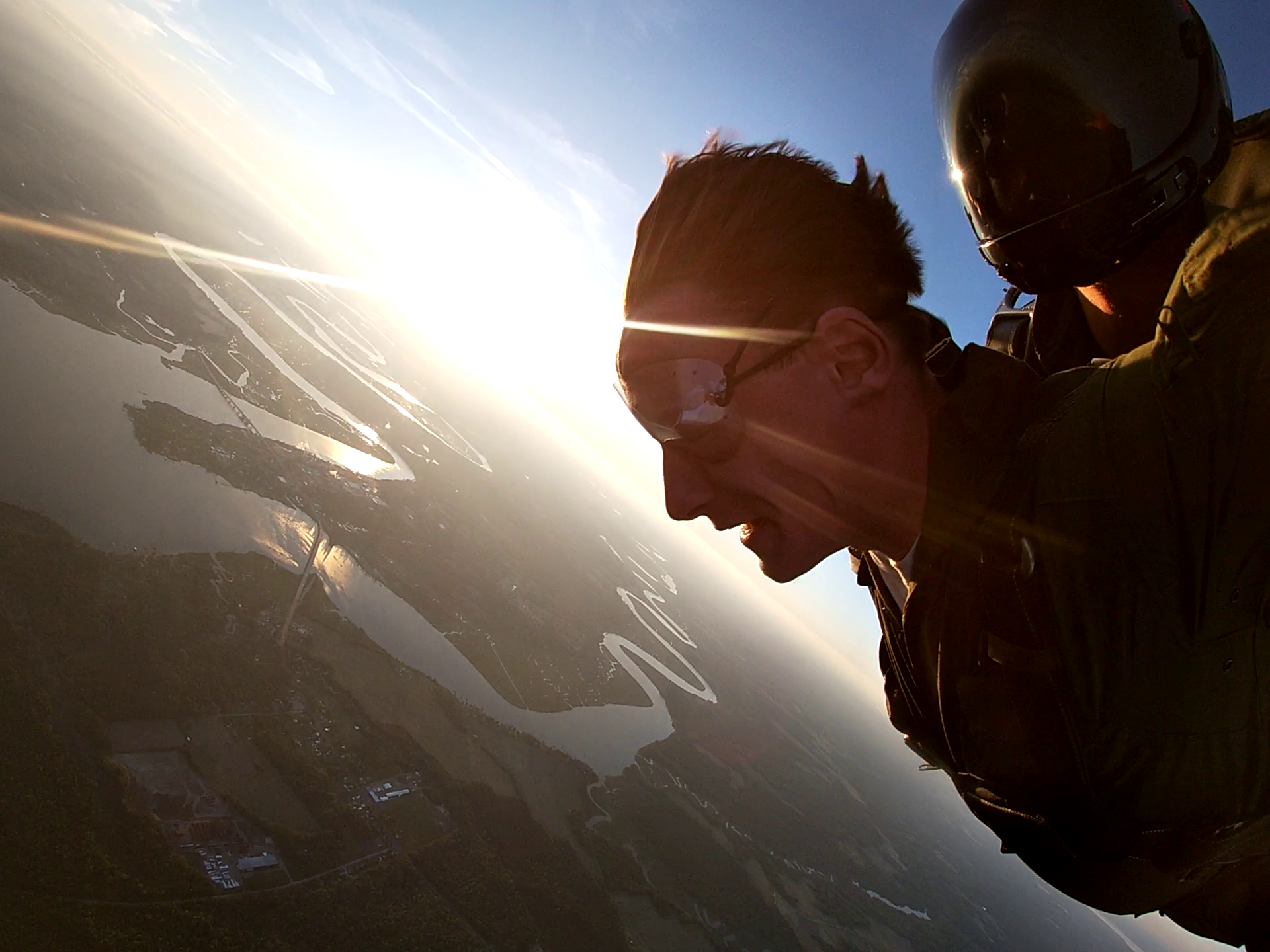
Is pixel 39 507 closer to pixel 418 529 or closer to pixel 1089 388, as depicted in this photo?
pixel 418 529

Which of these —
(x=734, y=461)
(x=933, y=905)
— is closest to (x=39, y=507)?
(x=734, y=461)

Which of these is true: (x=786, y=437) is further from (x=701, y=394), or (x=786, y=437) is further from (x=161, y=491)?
(x=161, y=491)

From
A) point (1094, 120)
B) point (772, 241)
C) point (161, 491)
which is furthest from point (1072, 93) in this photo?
point (161, 491)

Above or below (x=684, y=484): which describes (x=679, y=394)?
above

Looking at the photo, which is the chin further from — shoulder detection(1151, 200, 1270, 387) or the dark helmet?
the dark helmet

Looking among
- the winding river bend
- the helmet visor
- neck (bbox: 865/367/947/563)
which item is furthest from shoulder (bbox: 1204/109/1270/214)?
the winding river bend

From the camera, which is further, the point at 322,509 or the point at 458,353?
the point at 458,353
